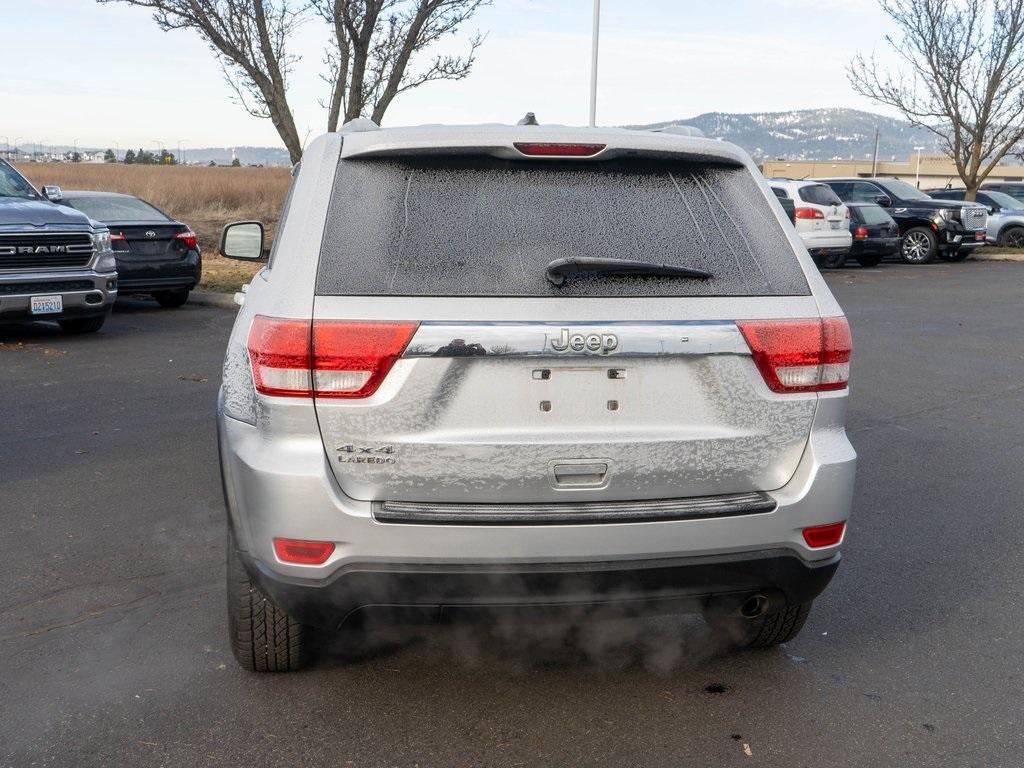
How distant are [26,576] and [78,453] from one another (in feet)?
6.99

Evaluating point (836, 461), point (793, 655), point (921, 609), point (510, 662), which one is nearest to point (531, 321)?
point (836, 461)

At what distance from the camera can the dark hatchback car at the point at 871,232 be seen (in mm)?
22047

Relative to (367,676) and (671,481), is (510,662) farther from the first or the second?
(671,481)

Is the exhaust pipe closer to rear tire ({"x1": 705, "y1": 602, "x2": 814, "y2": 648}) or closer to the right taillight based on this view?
rear tire ({"x1": 705, "y1": 602, "x2": 814, "y2": 648})

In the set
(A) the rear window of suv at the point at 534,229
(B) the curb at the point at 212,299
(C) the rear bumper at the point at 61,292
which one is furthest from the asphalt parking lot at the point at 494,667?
(B) the curb at the point at 212,299

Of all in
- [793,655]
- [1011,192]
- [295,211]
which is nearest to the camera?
[295,211]

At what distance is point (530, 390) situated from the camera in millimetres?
2947

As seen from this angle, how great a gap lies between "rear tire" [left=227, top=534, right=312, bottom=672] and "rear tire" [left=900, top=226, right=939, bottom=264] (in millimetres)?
22784

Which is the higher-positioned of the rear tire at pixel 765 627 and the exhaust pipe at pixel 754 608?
the exhaust pipe at pixel 754 608

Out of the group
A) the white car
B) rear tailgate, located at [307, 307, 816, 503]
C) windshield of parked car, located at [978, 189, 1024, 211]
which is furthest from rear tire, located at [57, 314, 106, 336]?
windshield of parked car, located at [978, 189, 1024, 211]

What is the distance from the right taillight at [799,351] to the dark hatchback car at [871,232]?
19.7 meters

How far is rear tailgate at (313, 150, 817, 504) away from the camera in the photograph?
2.91 metres

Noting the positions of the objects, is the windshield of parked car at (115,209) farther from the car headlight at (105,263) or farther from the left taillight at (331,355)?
the left taillight at (331,355)

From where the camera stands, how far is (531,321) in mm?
2910
